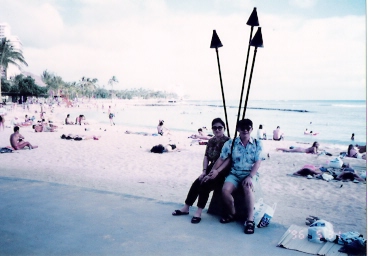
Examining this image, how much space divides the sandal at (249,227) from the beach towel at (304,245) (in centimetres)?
25

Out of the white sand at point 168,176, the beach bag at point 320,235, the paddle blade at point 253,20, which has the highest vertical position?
the paddle blade at point 253,20

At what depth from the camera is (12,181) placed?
159 inches

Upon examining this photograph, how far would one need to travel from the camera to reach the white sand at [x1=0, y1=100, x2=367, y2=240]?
4008 mm

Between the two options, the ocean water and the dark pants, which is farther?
the ocean water

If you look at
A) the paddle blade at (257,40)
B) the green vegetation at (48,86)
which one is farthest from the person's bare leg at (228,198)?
the green vegetation at (48,86)

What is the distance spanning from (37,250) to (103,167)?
14.3 ft

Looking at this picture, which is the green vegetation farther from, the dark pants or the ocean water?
the dark pants

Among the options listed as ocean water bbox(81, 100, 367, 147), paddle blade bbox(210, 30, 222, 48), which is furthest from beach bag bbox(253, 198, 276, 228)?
paddle blade bbox(210, 30, 222, 48)

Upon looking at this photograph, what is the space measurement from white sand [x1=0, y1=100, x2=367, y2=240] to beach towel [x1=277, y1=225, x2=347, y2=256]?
0.85m

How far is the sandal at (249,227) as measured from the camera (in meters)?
2.56

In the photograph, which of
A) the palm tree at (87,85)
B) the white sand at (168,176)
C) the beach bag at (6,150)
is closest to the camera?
the white sand at (168,176)

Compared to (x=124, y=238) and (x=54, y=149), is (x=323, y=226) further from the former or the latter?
(x=54, y=149)

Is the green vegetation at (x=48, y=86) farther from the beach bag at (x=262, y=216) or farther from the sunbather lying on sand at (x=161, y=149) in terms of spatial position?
the beach bag at (x=262, y=216)

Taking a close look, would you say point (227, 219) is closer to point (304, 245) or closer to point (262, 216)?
point (262, 216)
